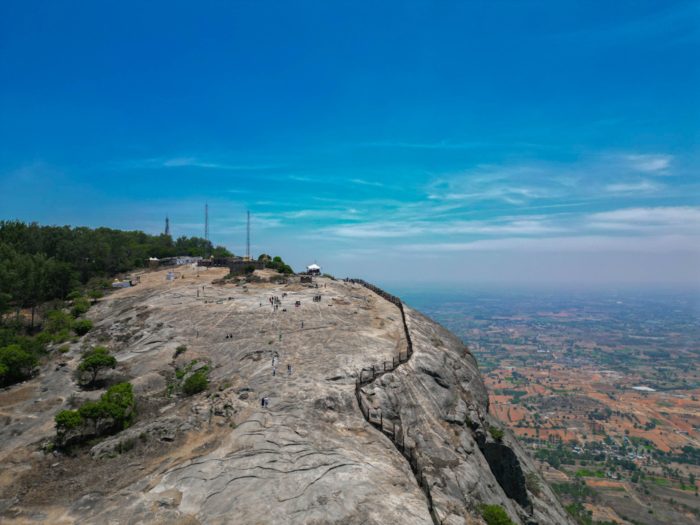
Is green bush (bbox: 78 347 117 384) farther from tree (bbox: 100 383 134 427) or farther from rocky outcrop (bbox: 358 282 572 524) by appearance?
rocky outcrop (bbox: 358 282 572 524)

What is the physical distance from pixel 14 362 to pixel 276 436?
3722 cm

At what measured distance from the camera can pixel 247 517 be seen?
16.2m

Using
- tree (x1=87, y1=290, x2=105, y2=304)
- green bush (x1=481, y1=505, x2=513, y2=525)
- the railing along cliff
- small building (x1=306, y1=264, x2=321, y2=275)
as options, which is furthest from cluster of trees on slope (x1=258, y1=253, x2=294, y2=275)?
green bush (x1=481, y1=505, x2=513, y2=525)

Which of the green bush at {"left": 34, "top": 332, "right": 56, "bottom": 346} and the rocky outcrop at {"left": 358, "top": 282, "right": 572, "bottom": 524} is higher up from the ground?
the green bush at {"left": 34, "top": 332, "right": 56, "bottom": 346}

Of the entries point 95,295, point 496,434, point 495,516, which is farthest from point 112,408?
point 95,295

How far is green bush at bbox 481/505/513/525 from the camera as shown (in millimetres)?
20203

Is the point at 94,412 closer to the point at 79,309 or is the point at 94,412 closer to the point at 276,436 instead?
the point at 276,436

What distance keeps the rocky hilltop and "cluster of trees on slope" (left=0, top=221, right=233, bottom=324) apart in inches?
1180

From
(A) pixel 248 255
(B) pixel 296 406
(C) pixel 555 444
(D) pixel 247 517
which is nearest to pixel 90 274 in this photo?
(A) pixel 248 255

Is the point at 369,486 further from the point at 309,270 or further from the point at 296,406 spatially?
the point at 309,270

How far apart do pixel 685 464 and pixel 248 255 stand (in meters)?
179

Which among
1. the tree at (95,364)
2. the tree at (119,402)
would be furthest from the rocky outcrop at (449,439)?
the tree at (95,364)

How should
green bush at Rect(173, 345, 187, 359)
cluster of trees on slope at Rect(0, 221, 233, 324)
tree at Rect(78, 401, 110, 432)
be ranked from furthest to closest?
cluster of trees on slope at Rect(0, 221, 233, 324) < green bush at Rect(173, 345, 187, 359) < tree at Rect(78, 401, 110, 432)

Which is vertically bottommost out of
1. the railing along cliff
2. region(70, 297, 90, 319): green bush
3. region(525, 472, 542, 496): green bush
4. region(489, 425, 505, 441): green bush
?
region(525, 472, 542, 496): green bush
